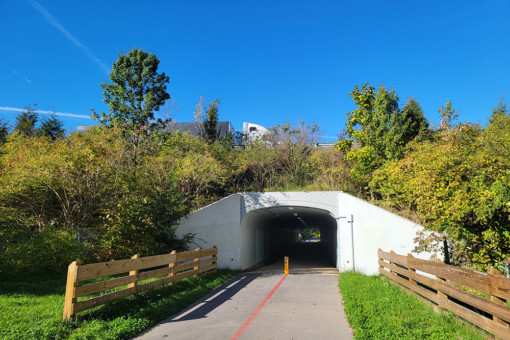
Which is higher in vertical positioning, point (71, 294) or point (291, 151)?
point (291, 151)

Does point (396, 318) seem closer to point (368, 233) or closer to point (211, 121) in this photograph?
point (368, 233)

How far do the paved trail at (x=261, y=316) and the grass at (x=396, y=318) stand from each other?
36 centimetres

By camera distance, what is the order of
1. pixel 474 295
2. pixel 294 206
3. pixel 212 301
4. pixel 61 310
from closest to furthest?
pixel 474 295
pixel 61 310
pixel 212 301
pixel 294 206

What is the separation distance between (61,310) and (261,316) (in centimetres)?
413

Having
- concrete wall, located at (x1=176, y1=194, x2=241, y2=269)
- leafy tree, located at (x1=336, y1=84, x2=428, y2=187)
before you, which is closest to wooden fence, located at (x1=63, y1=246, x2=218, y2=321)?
concrete wall, located at (x1=176, y1=194, x2=241, y2=269)

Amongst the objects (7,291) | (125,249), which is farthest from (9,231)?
(125,249)

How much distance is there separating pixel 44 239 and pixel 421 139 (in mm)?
19361

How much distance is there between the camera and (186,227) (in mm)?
15727

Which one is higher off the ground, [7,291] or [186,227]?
[186,227]

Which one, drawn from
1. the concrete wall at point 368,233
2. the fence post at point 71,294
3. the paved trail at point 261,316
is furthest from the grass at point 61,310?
the concrete wall at point 368,233

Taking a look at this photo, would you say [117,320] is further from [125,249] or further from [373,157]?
[373,157]

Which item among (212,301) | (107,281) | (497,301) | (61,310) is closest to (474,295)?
(497,301)

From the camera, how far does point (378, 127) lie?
19812 millimetres

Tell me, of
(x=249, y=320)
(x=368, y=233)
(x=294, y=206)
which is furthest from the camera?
(x=294, y=206)
